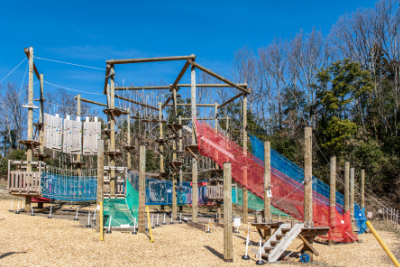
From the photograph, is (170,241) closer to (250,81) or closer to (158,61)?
(158,61)

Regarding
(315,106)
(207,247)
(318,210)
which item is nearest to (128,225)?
(207,247)

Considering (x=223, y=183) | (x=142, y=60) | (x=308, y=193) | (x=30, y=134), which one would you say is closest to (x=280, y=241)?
(x=308, y=193)

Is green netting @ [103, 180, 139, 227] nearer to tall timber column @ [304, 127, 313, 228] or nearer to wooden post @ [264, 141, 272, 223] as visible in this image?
wooden post @ [264, 141, 272, 223]

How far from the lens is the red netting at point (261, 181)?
1147 centimetres

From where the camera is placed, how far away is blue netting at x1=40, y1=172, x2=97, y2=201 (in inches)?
532

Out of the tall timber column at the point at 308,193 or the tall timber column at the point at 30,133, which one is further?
the tall timber column at the point at 30,133

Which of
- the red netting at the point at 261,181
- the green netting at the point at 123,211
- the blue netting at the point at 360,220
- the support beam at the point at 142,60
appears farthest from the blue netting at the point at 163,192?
the blue netting at the point at 360,220

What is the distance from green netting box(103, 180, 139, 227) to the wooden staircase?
4.57 meters

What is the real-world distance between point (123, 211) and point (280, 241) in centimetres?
573

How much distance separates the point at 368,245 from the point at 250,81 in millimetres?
28084

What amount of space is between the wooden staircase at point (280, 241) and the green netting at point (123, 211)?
180 inches

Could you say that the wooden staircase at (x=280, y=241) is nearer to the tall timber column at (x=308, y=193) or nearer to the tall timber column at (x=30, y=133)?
the tall timber column at (x=308, y=193)

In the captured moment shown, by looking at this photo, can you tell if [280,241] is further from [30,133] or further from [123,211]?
[30,133]

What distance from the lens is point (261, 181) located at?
1216cm
